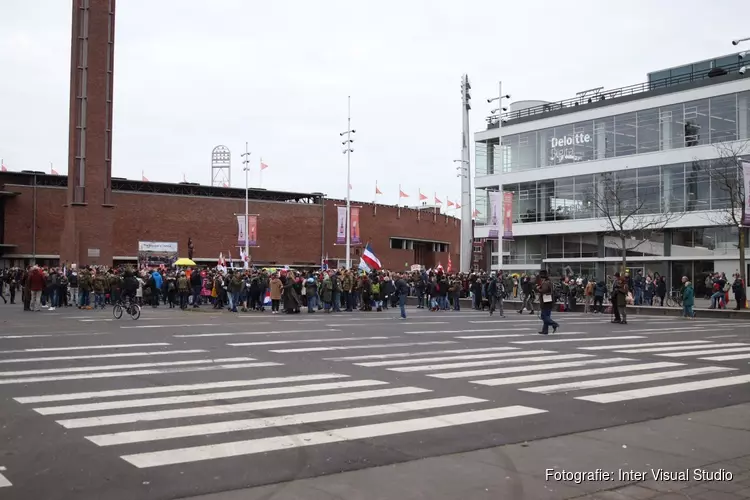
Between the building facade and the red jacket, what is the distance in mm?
24346

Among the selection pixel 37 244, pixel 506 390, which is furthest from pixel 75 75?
pixel 506 390

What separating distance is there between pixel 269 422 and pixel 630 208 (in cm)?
4629

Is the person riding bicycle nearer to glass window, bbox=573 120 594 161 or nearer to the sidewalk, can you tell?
the sidewalk

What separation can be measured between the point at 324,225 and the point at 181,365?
68.0 meters

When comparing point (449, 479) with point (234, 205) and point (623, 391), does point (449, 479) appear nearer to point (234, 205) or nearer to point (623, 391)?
point (623, 391)

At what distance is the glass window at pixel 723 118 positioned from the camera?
46.9 meters

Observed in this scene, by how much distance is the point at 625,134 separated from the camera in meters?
53.0

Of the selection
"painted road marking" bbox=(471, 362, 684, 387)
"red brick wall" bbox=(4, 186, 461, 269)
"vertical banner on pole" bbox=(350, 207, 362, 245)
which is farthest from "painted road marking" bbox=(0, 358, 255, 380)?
"red brick wall" bbox=(4, 186, 461, 269)

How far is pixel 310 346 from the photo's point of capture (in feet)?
57.8

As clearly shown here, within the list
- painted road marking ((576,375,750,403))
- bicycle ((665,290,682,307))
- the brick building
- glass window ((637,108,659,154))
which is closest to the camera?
painted road marking ((576,375,750,403))

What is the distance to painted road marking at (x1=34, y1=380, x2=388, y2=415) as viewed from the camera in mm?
9742

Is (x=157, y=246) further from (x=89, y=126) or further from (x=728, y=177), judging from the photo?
(x=728, y=177)

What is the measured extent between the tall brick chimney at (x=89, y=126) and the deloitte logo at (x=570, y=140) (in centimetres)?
3319

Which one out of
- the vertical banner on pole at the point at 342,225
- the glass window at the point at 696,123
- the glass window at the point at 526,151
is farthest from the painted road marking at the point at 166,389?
the glass window at the point at 526,151
